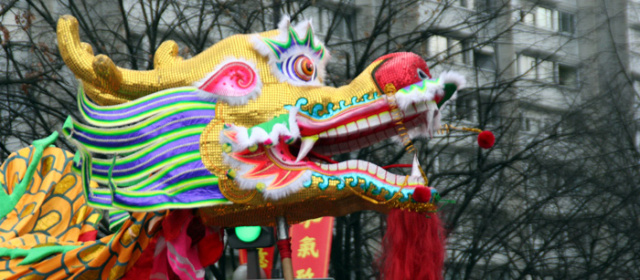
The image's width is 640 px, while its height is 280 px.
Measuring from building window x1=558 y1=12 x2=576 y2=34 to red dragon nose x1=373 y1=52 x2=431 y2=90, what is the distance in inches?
312

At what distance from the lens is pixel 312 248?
7090 mm

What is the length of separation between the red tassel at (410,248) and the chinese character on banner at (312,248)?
2.44 metres

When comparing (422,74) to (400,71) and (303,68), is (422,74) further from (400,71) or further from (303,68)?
(303,68)

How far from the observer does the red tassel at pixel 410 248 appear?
4.52m

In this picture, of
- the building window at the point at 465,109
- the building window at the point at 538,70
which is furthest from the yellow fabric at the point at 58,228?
the building window at the point at 538,70

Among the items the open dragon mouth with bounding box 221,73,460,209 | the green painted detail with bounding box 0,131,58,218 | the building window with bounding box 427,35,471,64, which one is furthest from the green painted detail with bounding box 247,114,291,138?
the building window with bounding box 427,35,471,64

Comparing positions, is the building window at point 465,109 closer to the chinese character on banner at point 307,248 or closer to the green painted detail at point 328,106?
the chinese character on banner at point 307,248

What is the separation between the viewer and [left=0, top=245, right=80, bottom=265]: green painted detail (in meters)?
4.80

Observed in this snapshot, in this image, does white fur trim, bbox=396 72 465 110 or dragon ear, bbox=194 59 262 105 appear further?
dragon ear, bbox=194 59 262 105

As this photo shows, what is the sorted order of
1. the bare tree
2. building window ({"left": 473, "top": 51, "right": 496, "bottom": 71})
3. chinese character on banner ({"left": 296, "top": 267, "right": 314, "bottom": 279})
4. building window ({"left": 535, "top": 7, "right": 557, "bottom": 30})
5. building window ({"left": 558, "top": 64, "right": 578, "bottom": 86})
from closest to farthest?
chinese character on banner ({"left": 296, "top": 267, "right": 314, "bottom": 279})
the bare tree
building window ({"left": 473, "top": 51, "right": 496, "bottom": 71})
building window ({"left": 558, "top": 64, "right": 578, "bottom": 86})
building window ({"left": 535, "top": 7, "right": 557, "bottom": 30})

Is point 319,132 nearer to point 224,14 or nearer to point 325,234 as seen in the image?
point 325,234

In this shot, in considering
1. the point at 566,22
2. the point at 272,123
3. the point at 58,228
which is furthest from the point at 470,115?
the point at 272,123

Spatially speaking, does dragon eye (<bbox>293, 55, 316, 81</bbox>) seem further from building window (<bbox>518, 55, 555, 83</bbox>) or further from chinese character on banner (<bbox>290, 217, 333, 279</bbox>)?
building window (<bbox>518, 55, 555, 83</bbox>)

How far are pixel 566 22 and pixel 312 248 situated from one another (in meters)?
6.55
